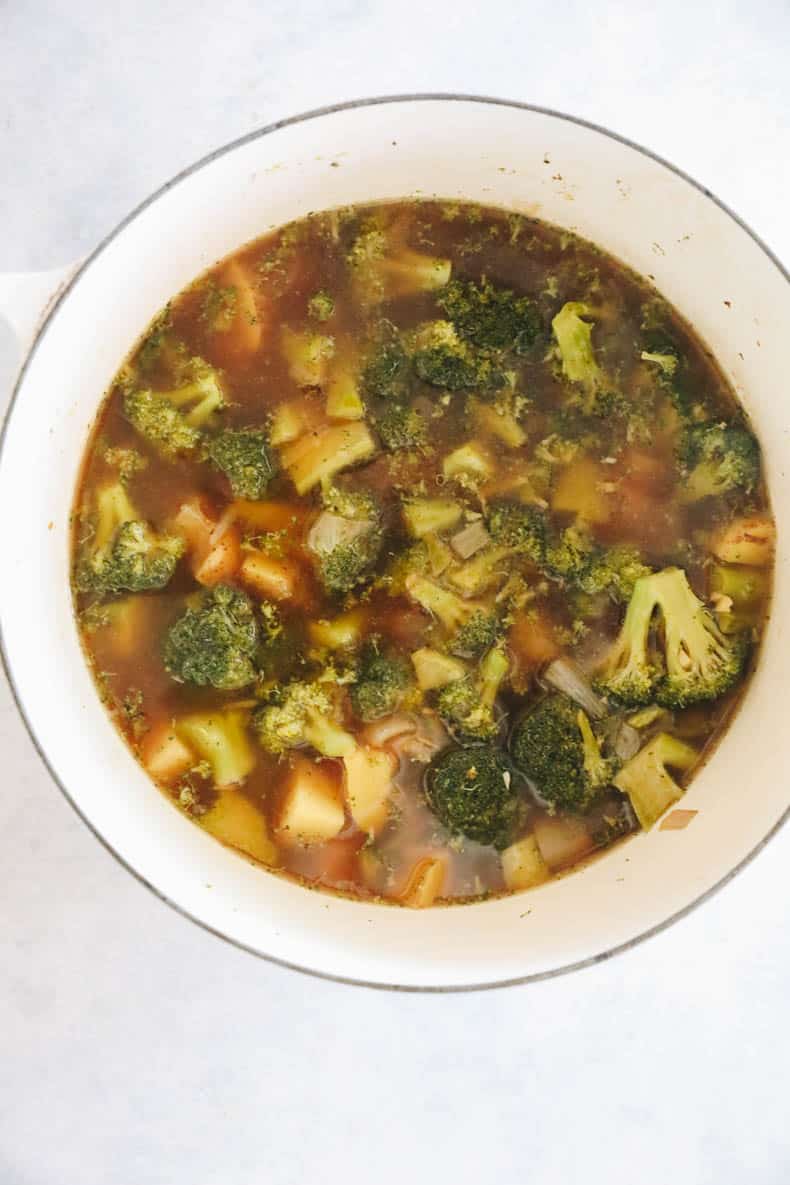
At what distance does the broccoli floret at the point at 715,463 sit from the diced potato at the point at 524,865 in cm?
84

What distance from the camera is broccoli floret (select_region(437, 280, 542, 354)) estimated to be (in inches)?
91.7

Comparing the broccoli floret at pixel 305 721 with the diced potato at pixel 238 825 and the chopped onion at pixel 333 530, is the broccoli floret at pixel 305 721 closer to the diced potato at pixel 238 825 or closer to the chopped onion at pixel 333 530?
the diced potato at pixel 238 825

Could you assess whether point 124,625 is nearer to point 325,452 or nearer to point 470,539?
point 325,452

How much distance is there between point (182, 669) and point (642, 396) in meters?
1.17

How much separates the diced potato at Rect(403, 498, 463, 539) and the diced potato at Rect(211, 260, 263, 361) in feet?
1.62

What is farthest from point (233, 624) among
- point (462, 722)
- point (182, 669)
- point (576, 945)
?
point (576, 945)

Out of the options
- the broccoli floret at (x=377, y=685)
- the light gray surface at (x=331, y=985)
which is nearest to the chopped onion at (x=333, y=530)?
the broccoli floret at (x=377, y=685)

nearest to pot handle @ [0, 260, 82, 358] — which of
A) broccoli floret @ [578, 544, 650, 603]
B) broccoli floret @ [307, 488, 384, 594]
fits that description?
broccoli floret @ [307, 488, 384, 594]

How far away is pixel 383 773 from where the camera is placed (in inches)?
92.8

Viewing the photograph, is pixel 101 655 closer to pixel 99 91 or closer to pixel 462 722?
pixel 462 722

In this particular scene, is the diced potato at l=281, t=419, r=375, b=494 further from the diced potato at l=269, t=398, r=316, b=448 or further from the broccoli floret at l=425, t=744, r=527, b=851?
the broccoli floret at l=425, t=744, r=527, b=851

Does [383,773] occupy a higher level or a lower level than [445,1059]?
higher

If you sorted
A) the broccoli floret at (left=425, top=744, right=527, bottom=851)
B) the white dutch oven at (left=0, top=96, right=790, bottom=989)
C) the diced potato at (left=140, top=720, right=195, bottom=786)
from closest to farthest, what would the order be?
the white dutch oven at (left=0, top=96, right=790, bottom=989), the broccoli floret at (left=425, top=744, right=527, bottom=851), the diced potato at (left=140, top=720, right=195, bottom=786)

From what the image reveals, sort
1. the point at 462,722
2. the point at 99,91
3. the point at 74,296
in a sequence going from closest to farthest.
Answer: the point at 74,296 < the point at 462,722 < the point at 99,91
